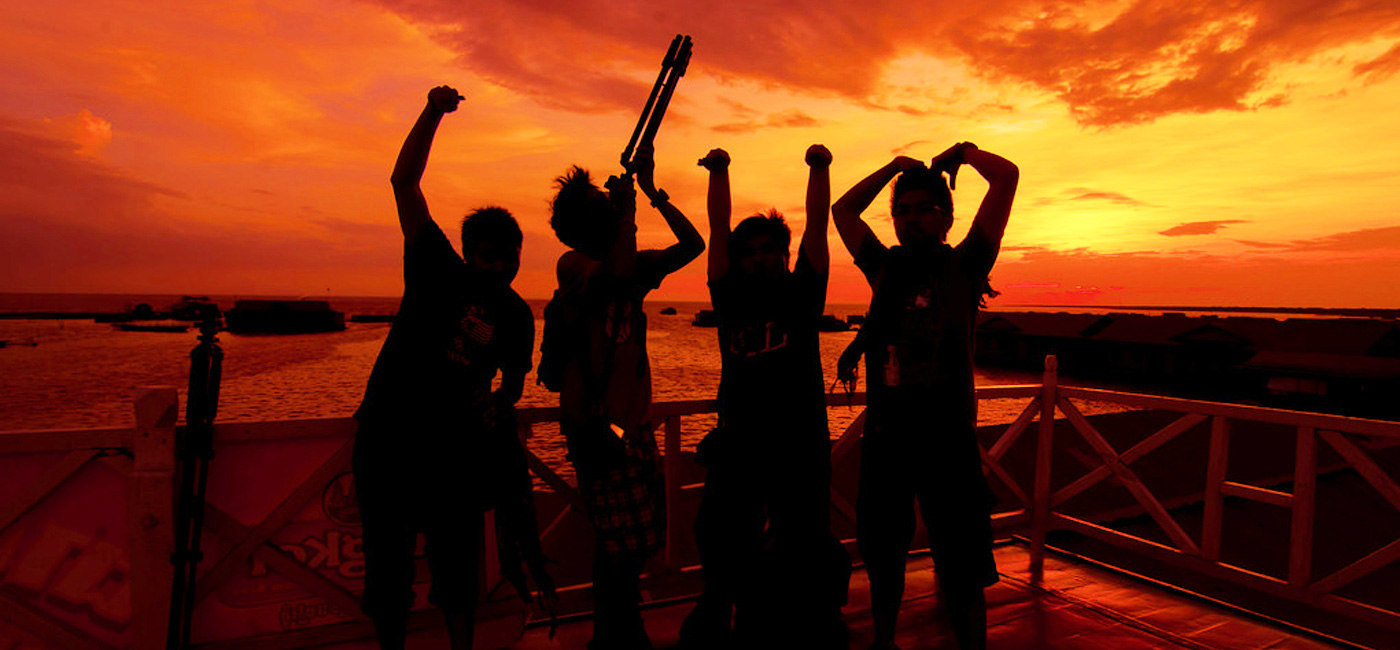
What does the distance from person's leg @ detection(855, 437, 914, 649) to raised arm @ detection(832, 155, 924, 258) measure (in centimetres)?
86

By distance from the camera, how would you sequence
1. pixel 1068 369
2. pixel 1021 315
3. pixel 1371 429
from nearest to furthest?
pixel 1371 429 → pixel 1068 369 → pixel 1021 315

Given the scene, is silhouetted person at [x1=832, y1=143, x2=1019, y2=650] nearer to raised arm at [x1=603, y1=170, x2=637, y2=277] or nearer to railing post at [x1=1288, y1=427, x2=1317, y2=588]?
raised arm at [x1=603, y1=170, x2=637, y2=277]

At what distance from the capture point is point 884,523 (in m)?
2.54

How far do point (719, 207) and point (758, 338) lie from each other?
554 millimetres

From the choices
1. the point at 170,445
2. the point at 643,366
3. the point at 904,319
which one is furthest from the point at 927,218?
the point at 170,445

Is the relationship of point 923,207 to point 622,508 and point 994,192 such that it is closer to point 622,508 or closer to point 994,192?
point 994,192

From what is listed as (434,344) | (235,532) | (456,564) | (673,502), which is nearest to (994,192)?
(434,344)

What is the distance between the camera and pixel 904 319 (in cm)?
255

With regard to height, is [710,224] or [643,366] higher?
[710,224]

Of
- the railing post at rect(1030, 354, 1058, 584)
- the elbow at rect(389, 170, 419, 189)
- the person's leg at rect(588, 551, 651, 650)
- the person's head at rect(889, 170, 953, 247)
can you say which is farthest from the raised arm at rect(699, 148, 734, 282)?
the railing post at rect(1030, 354, 1058, 584)

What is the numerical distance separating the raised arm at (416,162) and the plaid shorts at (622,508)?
114cm

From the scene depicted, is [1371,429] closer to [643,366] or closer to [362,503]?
[643,366]

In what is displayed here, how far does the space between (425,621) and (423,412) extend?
1.39m

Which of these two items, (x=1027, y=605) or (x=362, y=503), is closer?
(x=362, y=503)
